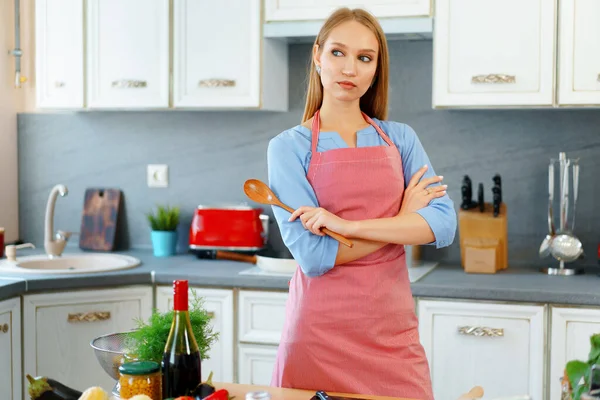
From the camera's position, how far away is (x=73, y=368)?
121 inches

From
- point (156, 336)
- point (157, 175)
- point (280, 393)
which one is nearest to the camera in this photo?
point (156, 336)

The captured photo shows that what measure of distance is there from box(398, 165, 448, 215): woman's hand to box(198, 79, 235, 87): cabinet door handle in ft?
4.40

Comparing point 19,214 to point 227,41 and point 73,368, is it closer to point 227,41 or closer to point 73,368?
point 73,368

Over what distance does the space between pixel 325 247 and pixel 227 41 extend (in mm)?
1510

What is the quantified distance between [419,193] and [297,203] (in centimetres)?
31

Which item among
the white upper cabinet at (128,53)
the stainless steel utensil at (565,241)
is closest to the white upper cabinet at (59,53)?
the white upper cabinet at (128,53)

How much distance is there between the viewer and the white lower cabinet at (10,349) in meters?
2.87

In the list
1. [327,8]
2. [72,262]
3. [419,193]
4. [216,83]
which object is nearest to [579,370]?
[419,193]

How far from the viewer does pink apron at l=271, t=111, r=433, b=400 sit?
202cm

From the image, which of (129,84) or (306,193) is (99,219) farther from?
(306,193)

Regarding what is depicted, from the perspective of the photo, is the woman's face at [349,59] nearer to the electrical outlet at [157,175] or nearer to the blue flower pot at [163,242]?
the blue flower pot at [163,242]

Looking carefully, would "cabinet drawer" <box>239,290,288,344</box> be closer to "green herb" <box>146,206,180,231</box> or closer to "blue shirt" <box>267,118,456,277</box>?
"green herb" <box>146,206,180,231</box>

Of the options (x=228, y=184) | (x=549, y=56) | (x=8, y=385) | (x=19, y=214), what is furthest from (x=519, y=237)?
(x=19, y=214)

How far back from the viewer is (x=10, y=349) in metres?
2.92
